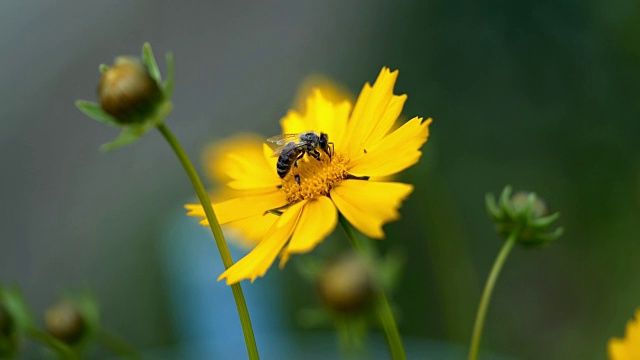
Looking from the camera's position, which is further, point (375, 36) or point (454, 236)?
point (375, 36)

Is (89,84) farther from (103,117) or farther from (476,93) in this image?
(103,117)

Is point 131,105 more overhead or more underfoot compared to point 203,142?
more underfoot

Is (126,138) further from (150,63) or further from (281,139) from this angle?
(281,139)


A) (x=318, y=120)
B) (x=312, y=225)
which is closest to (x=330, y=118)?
(x=318, y=120)

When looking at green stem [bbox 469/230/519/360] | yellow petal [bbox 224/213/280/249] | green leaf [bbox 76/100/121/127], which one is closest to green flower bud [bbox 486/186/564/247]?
green stem [bbox 469/230/519/360]

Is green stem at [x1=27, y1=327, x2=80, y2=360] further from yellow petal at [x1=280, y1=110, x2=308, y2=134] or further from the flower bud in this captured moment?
yellow petal at [x1=280, y1=110, x2=308, y2=134]

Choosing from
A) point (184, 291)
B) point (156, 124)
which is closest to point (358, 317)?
point (156, 124)
